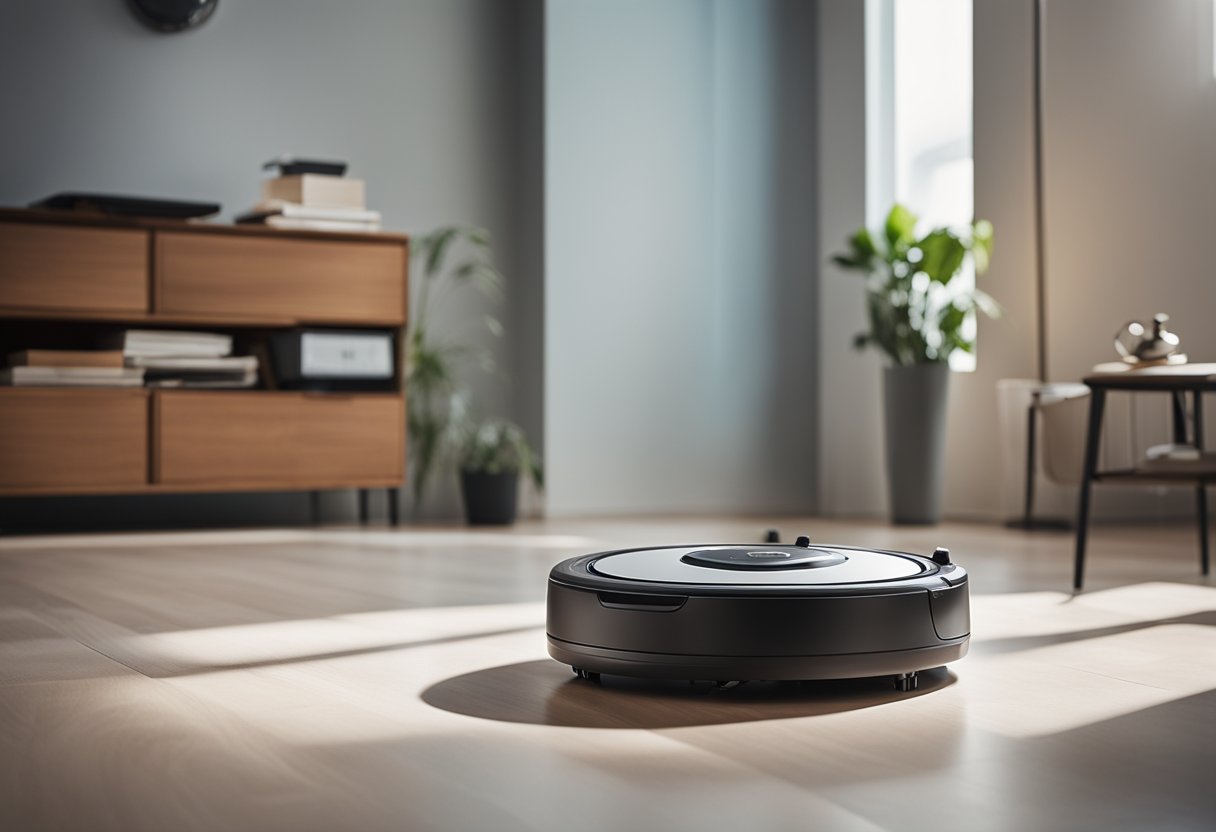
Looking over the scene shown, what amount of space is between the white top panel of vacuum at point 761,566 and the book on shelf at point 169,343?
2.78 meters

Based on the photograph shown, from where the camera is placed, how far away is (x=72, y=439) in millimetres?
3883

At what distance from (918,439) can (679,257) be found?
120cm

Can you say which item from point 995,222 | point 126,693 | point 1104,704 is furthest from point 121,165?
point 1104,704

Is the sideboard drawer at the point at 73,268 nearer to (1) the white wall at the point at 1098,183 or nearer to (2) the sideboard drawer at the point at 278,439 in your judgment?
(2) the sideboard drawer at the point at 278,439

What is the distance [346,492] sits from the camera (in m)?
4.70

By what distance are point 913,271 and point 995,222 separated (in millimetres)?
377

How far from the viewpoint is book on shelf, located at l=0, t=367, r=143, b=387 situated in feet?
12.6

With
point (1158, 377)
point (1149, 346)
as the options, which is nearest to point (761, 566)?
point (1158, 377)

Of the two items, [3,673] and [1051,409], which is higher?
[1051,409]

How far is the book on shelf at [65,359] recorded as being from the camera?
151 inches

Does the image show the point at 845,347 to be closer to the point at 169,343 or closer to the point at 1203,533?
the point at 1203,533

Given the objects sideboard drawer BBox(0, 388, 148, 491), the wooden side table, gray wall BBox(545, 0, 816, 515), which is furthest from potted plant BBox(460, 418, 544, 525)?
the wooden side table

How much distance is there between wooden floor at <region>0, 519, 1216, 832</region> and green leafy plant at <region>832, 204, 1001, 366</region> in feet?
7.35

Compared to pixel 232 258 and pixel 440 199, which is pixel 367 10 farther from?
pixel 232 258
